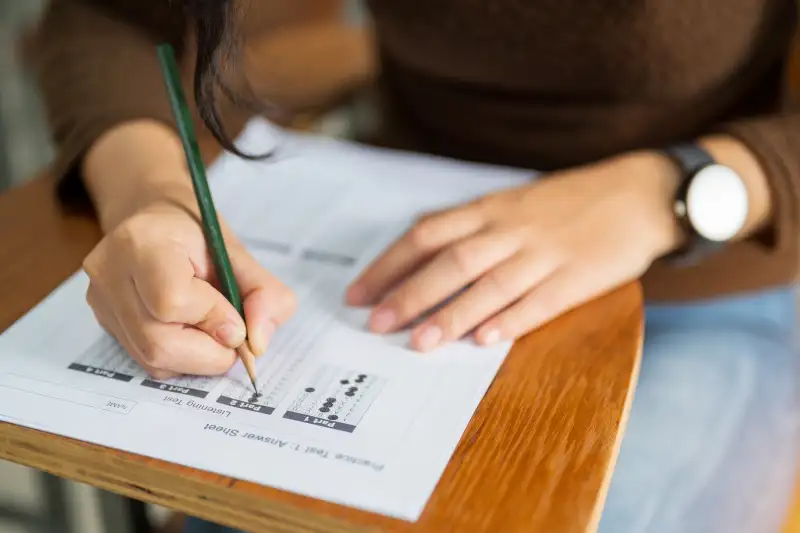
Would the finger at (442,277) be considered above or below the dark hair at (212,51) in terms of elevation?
below

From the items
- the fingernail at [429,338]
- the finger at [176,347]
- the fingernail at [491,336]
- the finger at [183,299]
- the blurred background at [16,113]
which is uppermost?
the finger at [183,299]

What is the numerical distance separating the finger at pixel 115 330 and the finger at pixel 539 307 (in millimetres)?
204

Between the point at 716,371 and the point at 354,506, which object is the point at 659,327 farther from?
the point at 354,506

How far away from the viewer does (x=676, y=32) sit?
66 centimetres

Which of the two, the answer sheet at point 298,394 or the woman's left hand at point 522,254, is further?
the woman's left hand at point 522,254

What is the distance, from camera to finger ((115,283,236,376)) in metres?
0.45

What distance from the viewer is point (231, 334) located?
0.46 meters

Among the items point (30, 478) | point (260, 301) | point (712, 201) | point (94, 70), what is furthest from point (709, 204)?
point (30, 478)

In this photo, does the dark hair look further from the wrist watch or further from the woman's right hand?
the wrist watch

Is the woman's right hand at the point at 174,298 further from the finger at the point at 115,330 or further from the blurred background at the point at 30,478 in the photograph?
the blurred background at the point at 30,478

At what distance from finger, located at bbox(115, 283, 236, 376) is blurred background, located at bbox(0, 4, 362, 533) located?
0.63ft

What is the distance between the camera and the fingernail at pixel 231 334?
1.50ft

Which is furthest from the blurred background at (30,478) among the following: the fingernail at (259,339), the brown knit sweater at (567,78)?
the fingernail at (259,339)

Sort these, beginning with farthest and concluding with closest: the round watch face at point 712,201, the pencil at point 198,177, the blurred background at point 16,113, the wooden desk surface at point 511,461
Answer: the blurred background at point 16,113
the round watch face at point 712,201
the pencil at point 198,177
the wooden desk surface at point 511,461
